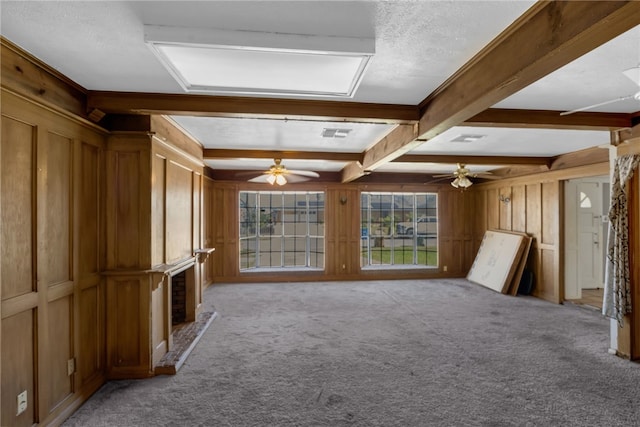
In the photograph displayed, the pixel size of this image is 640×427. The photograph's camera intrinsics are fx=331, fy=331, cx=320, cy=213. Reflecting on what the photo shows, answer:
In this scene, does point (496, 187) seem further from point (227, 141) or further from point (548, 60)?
point (548, 60)

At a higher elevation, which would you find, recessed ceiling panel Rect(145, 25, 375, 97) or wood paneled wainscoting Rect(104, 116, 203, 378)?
recessed ceiling panel Rect(145, 25, 375, 97)

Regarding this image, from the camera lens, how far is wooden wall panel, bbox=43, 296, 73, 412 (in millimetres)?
2326

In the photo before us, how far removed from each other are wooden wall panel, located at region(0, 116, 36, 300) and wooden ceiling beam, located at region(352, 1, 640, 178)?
9.25ft

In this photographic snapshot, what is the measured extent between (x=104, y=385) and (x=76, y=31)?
2.79 metres

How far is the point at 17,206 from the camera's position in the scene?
205 centimetres

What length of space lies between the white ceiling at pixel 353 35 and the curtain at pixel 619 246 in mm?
668

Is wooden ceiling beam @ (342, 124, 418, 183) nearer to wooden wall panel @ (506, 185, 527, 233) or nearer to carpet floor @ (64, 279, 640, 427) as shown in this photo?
carpet floor @ (64, 279, 640, 427)

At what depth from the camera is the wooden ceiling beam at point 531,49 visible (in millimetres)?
1272

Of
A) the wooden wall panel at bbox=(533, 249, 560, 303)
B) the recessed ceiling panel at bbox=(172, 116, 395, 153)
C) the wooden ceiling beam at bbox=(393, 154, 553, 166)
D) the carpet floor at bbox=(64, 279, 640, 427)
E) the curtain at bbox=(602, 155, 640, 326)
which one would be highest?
the recessed ceiling panel at bbox=(172, 116, 395, 153)

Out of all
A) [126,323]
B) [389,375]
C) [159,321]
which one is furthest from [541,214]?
[126,323]

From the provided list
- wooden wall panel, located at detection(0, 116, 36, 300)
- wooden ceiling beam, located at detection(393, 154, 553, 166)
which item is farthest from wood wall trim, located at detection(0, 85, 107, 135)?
wooden ceiling beam, located at detection(393, 154, 553, 166)

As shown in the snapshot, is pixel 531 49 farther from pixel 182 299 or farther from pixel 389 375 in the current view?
pixel 182 299

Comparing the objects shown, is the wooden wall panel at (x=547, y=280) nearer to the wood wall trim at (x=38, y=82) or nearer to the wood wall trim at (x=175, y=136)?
the wood wall trim at (x=175, y=136)

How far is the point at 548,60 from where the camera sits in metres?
1.56
